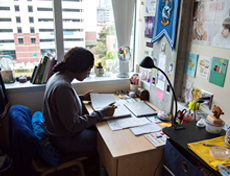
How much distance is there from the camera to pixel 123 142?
53.0 inches

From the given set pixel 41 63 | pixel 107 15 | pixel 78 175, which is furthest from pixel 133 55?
pixel 78 175

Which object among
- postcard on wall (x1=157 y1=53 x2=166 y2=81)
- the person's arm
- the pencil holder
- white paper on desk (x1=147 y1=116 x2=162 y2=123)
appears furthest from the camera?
the pencil holder

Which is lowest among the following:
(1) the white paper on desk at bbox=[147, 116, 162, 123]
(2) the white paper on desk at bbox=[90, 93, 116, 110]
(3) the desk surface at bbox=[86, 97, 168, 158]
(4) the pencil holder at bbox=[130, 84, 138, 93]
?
(3) the desk surface at bbox=[86, 97, 168, 158]

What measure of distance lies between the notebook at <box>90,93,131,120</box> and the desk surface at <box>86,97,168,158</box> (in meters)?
0.21

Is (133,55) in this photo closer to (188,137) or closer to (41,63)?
(41,63)

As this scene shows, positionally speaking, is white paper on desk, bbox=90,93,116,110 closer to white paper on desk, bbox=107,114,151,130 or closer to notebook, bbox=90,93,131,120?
notebook, bbox=90,93,131,120

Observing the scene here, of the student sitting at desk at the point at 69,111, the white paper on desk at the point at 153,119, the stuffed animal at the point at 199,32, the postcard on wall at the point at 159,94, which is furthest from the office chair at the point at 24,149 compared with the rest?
the stuffed animal at the point at 199,32

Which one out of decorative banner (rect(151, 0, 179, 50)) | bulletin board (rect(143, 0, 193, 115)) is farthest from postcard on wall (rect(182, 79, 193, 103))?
decorative banner (rect(151, 0, 179, 50))

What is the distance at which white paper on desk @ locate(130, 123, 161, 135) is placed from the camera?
4.86 ft

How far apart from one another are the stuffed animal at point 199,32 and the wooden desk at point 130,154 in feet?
2.83

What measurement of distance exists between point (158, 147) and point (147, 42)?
131cm

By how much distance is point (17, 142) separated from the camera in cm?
129

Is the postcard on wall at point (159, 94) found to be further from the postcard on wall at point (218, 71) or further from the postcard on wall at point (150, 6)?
the postcard on wall at point (150, 6)

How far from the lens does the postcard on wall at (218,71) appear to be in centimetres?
128
